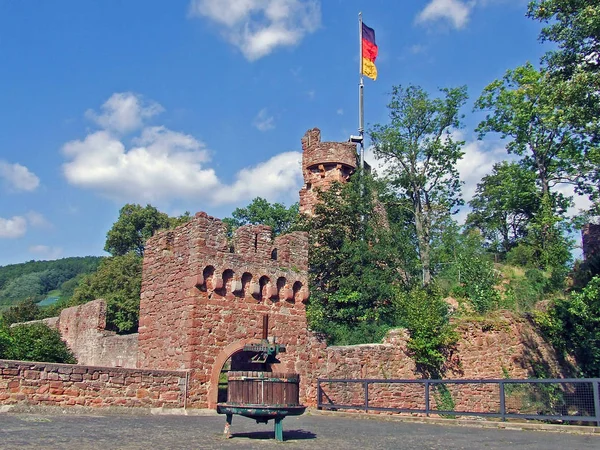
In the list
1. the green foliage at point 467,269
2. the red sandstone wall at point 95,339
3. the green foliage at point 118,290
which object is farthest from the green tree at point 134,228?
the green foliage at point 467,269

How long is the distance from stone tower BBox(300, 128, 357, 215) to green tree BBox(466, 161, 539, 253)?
8759 mm

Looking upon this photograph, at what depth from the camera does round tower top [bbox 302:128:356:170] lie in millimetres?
33031

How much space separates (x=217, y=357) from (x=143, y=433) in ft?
22.4

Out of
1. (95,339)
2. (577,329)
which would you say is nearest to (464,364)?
(577,329)

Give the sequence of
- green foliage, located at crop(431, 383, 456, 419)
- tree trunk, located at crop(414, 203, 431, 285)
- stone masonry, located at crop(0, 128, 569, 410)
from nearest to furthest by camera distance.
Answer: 1. stone masonry, located at crop(0, 128, 569, 410)
2. green foliage, located at crop(431, 383, 456, 419)
3. tree trunk, located at crop(414, 203, 431, 285)

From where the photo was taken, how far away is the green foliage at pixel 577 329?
20.1 m

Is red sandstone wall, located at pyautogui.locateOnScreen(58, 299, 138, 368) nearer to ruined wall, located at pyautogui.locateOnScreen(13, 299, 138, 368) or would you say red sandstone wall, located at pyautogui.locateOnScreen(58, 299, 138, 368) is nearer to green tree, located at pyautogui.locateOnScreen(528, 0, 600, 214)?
ruined wall, located at pyautogui.locateOnScreen(13, 299, 138, 368)

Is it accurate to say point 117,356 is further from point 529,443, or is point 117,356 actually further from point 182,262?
point 529,443

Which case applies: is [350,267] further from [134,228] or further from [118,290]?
[134,228]

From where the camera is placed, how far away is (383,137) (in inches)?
1378

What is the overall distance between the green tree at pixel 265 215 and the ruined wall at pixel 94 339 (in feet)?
59.8

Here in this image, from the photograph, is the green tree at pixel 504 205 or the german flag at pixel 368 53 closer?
the green tree at pixel 504 205

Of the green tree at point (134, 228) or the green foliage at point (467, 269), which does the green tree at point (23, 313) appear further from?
the green foliage at point (467, 269)

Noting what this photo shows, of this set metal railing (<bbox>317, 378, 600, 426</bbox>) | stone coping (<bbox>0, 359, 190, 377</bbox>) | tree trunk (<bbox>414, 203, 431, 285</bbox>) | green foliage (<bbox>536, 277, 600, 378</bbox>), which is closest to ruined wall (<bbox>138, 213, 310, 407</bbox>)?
stone coping (<bbox>0, 359, 190, 377</bbox>)
